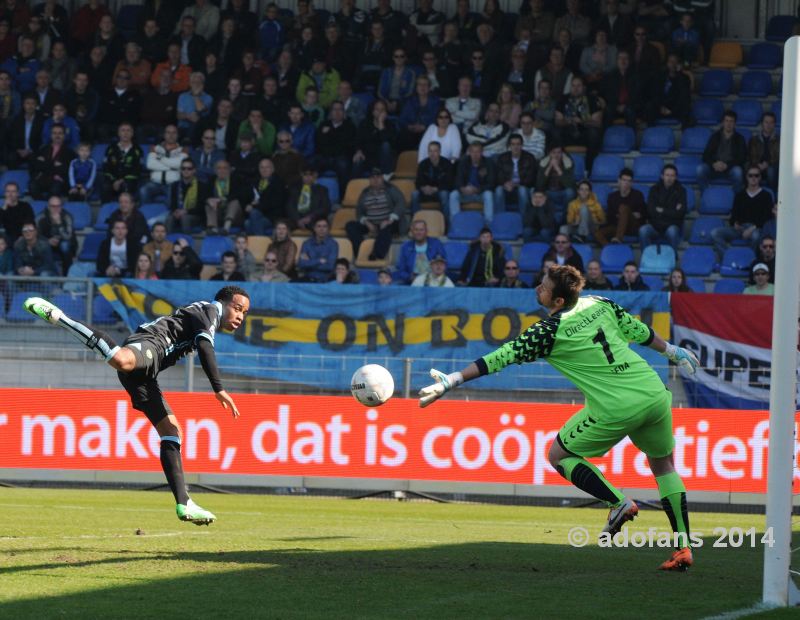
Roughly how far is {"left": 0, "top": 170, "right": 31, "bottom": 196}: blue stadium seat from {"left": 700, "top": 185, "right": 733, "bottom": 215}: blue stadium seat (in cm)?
1288

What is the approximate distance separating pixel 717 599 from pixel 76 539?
547 centimetres

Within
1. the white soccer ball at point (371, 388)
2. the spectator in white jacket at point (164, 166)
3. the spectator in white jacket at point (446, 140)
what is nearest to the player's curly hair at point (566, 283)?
the white soccer ball at point (371, 388)

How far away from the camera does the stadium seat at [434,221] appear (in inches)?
900

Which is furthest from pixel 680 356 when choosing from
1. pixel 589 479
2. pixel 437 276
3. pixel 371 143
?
pixel 371 143

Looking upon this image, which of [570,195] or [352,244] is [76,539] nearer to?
[352,244]

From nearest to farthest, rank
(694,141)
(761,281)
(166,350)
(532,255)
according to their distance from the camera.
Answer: (166,350)
(761,281)
(532,255)
(694,141)

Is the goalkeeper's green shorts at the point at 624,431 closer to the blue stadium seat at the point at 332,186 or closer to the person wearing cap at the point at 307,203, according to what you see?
the person wearing cap at the point at 307,203

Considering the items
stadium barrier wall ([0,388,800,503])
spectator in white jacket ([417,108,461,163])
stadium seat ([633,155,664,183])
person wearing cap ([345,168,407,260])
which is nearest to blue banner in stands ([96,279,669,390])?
stadium barrier wall ([0,388,800,503])

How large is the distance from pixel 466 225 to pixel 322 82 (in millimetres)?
4816

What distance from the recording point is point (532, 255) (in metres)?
21.9

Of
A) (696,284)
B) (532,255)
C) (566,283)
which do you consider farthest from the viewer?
(532,255)

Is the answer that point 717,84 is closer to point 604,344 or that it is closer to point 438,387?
point 604,344

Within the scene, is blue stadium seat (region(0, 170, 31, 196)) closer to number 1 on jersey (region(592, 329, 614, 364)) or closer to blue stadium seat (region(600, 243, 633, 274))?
blue stadium seat (region(600, 243, 633, 274))

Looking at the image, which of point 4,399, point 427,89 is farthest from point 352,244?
point 4,399
